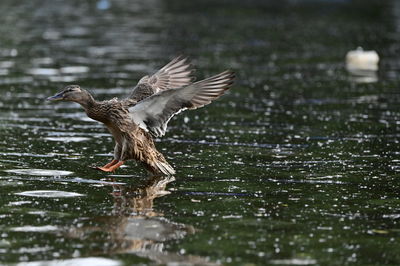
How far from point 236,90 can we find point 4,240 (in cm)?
1160

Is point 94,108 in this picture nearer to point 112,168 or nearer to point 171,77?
point 112,168

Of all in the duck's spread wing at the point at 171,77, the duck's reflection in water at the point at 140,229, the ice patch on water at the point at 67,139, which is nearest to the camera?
the duck's reflection in water at the point at 140,229

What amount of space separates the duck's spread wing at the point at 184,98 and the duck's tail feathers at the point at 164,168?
1.64 feet

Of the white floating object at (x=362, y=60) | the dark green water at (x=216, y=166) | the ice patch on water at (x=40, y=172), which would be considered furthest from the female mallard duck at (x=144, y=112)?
the white floating object at (x=362, y=60)

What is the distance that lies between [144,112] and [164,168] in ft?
2.42

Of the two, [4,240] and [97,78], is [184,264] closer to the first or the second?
[4,240]

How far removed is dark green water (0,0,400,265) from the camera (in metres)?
7.75

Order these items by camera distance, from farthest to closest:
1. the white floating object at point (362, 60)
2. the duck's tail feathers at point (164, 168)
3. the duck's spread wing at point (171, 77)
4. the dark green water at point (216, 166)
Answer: the white floating object at point (362, 60) < the duck's spread wing at point (171, 77) < the duck's tail feathers at point (164, 168) < the dark green water at point (216, 166)

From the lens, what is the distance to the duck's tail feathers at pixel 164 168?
428 inches

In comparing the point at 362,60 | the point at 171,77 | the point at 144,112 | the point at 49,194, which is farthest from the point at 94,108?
the point at 362,60

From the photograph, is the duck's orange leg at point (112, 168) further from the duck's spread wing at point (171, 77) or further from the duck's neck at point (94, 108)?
the duck's spread wing at point (171, 77)

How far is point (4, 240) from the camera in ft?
25.5

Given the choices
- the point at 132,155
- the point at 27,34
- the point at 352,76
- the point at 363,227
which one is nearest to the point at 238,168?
the point at 132,155

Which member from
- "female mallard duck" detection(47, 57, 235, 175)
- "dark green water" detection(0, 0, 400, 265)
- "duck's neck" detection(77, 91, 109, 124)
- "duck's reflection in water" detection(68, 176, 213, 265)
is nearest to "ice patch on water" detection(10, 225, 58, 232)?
"dark green water" detection(0, 0, 400, 265)
